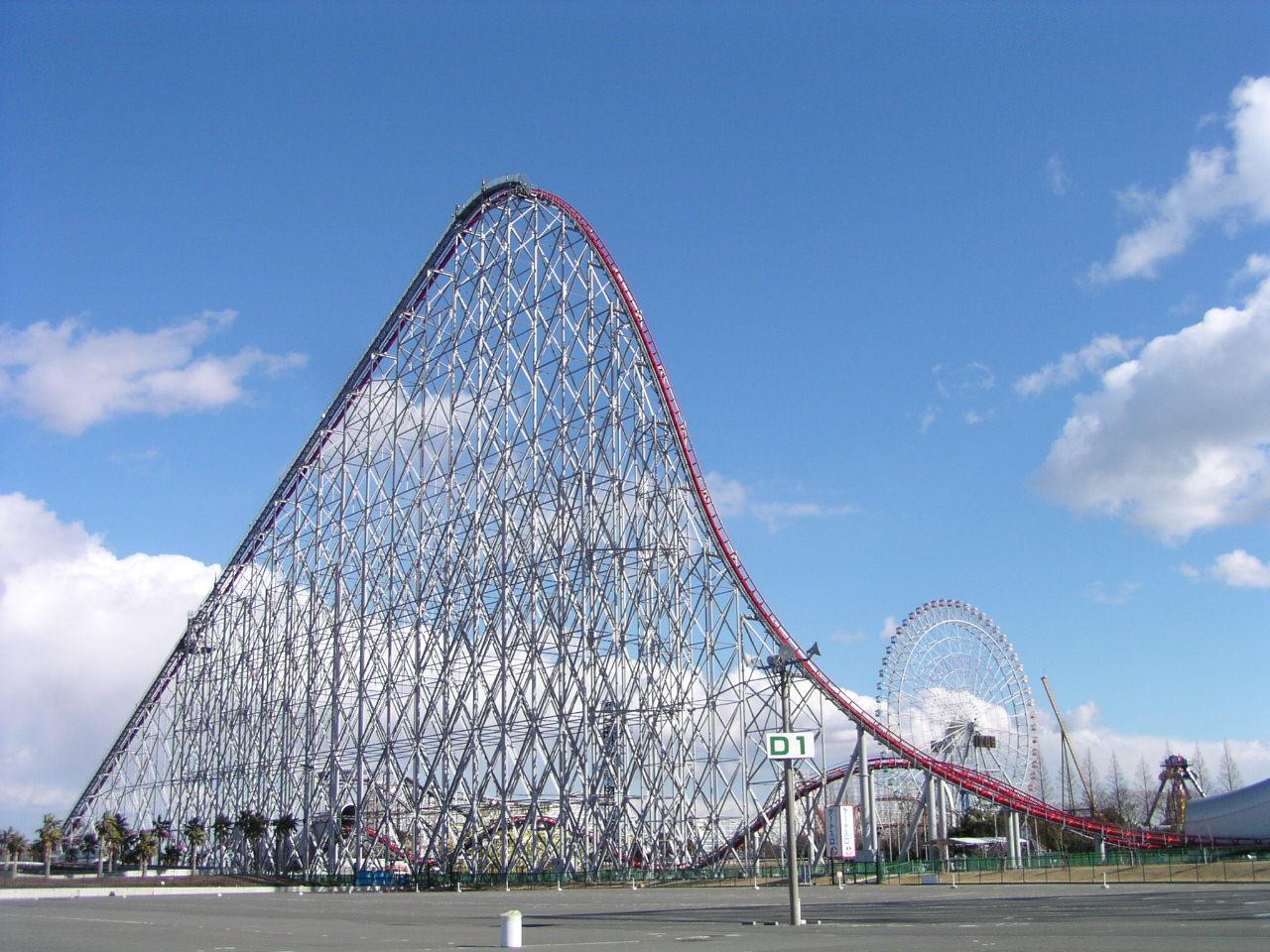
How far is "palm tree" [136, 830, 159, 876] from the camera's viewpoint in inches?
1420

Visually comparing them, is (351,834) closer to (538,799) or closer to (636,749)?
(538,799)

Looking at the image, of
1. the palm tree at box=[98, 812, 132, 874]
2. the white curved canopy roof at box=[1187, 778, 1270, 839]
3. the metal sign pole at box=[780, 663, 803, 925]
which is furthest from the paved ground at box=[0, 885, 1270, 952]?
the white curved canopy roof at box=[1187, 778, 1270, 839]

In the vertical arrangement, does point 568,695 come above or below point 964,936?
above

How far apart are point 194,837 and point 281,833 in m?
5.35

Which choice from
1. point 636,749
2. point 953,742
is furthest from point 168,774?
point 953,742

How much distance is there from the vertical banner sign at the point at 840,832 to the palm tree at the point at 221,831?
17744 mm

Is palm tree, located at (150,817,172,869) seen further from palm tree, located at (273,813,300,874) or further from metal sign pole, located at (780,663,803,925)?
metal sign pole, located at (780,663,803,925)

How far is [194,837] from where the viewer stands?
3547 centimetres

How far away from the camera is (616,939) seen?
10.3 meters

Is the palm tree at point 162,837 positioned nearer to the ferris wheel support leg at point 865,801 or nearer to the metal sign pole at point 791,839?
the ferris wheel support leg at point 865,801

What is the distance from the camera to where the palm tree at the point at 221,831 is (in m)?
33.9

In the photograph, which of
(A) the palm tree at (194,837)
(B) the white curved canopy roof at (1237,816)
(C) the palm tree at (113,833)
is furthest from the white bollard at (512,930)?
(B) the white curved canopy roof at (1237,816)

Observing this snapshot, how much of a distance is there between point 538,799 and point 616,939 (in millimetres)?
15324

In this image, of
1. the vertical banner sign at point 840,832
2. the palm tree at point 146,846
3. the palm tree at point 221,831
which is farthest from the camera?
the palm tree at point 146,846
